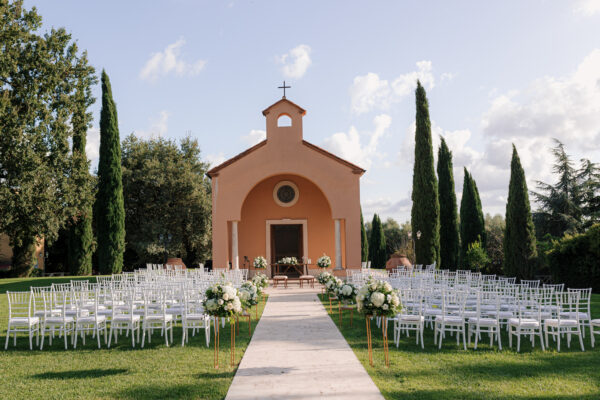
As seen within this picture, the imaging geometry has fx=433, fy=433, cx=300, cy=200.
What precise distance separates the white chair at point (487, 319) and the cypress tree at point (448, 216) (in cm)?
1470

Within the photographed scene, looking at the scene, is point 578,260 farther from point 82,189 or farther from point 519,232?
point 82,189

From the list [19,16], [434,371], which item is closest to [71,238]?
[19,16]

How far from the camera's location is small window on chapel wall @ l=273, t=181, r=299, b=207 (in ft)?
70.3

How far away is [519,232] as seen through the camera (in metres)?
18.8

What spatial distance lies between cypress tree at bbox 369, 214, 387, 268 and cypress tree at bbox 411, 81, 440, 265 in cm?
1258

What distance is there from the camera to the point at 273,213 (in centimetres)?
2145

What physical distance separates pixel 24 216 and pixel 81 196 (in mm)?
2306

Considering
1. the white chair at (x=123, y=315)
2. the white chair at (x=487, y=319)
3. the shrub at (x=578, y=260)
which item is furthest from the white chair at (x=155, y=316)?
the shrub at (x=578, y=260)

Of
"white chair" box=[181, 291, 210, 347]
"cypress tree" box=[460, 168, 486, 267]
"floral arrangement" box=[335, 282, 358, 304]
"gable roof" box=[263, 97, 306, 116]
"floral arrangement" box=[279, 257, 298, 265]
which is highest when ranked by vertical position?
"gable roof" box=[263, 97, 306, 116]

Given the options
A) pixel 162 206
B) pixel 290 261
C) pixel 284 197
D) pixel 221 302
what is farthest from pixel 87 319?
pixel 162 206

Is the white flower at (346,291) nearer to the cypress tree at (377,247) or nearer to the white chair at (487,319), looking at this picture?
the white chair at (487,319)

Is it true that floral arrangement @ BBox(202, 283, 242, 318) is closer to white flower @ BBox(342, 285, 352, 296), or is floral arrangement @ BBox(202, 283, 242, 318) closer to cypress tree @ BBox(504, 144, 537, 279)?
white flower @ BBox(342, 285, 352, 296)

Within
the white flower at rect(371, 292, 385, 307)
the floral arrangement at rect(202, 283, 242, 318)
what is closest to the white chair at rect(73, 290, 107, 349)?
the floral arrangement at rect(202, 283, 242, 318)

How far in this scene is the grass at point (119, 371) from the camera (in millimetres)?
5176
